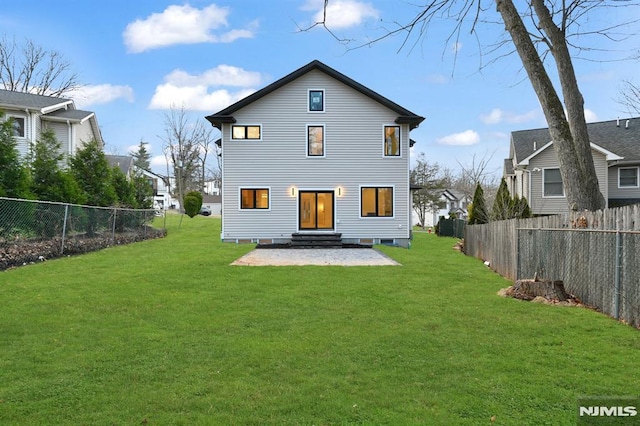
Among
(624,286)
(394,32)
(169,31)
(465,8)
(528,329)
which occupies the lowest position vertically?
(528,329)

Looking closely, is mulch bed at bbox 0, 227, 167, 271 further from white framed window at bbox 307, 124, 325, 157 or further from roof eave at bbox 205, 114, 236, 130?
white framed window at bbox 307, 124, 325, 157

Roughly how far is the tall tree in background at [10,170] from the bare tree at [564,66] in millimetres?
9540

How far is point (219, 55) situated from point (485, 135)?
61.7 ft

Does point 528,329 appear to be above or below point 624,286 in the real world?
below

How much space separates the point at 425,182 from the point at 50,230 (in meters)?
33.8

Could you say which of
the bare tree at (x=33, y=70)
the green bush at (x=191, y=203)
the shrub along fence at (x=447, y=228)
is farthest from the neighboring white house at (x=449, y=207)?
the bare tree at (x=33, y=70)

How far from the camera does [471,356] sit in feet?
13.9

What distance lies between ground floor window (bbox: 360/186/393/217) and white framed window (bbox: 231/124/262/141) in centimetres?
496

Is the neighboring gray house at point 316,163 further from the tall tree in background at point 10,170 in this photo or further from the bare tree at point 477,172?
the bare tree at point 477,172

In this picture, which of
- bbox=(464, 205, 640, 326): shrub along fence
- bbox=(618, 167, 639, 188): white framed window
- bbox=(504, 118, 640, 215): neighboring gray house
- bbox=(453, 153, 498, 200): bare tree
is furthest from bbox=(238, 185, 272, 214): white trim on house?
bbox=(618, 167, 639, 188): white framed window

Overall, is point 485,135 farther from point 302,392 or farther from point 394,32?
point 302,392

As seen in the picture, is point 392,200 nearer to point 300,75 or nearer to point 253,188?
point 253,188

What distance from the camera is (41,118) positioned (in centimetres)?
2166

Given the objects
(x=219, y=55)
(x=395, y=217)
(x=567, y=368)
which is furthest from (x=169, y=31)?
(x=567, y=368)
